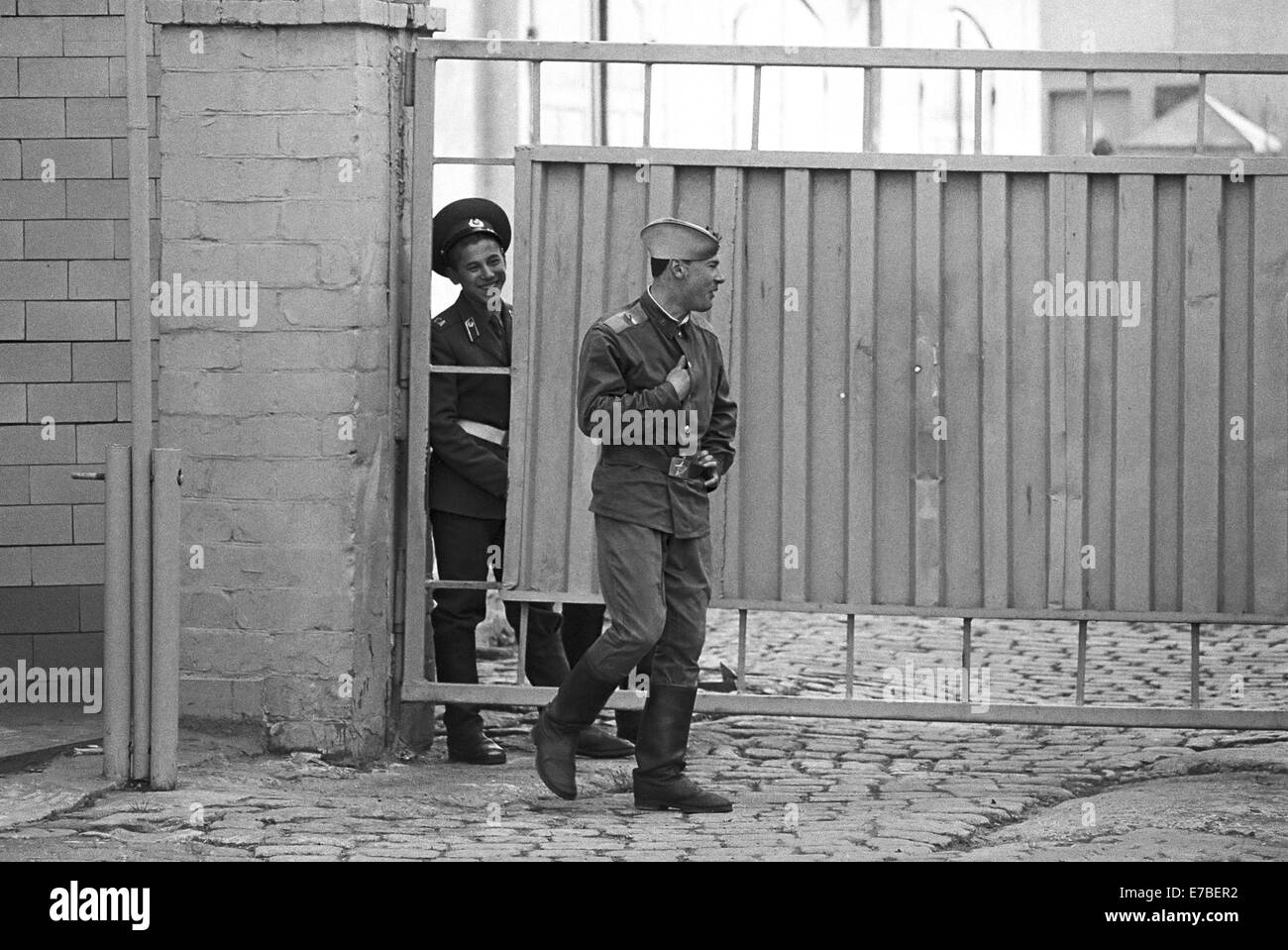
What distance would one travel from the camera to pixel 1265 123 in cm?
2336

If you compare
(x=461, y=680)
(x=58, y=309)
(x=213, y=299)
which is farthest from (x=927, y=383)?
(x=58, y=309)

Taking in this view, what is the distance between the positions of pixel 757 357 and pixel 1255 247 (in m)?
1.79

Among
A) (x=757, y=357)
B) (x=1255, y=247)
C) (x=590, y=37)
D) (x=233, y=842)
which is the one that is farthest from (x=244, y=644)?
(x=590, y=37)

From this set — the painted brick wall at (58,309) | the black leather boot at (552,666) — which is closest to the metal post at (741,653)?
the black leather boot at (552,666)

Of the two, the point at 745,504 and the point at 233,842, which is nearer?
the point at 233,842

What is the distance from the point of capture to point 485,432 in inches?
305

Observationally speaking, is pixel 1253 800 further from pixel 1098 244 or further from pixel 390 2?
pixel 390 2

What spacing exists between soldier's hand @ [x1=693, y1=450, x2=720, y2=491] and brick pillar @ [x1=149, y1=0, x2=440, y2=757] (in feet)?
4.60

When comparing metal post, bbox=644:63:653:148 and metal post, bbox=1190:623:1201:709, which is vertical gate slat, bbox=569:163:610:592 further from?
metal post, bbox=1190:623:1201:709

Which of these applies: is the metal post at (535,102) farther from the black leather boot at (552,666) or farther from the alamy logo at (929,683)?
the alamy logo at (929,683)

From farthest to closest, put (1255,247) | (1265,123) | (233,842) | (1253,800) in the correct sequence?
(1265,123) < (1255,247) < (1253,800) < (233,842)

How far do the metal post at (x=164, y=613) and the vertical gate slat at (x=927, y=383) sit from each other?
2.62m
